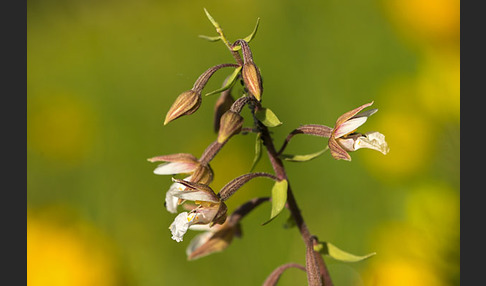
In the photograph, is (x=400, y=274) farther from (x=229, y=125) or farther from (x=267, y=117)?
(x=229, y=125)

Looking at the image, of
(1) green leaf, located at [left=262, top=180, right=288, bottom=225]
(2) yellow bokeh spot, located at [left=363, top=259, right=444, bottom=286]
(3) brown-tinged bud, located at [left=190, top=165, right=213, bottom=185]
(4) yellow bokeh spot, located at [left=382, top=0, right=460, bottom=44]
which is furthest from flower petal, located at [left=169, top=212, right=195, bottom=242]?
(4) yellow bokeh spot, located at [left=382, top=0, right=460, bottom=44]

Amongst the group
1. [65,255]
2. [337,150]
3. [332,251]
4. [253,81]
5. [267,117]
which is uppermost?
[253,81]

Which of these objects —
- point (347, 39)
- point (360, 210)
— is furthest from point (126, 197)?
point (347, 39)

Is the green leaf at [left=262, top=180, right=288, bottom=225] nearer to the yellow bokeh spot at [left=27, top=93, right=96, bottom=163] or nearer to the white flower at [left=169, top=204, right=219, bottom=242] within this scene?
the white flower at [left=169, top=204, right=219, bottom=242]

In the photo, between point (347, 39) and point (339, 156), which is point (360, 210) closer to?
point (347, 39)

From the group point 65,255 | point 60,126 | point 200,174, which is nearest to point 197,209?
point 200,174

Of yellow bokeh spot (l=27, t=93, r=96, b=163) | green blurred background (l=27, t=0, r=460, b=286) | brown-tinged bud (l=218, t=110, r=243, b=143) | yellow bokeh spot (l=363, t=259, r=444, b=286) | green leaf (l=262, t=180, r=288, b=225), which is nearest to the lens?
brown-tinged bud (l=218, t=110, r=243, b=143)

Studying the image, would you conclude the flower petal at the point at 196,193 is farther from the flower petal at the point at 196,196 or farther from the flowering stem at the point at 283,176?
the flowering stem at the point at 283,176
